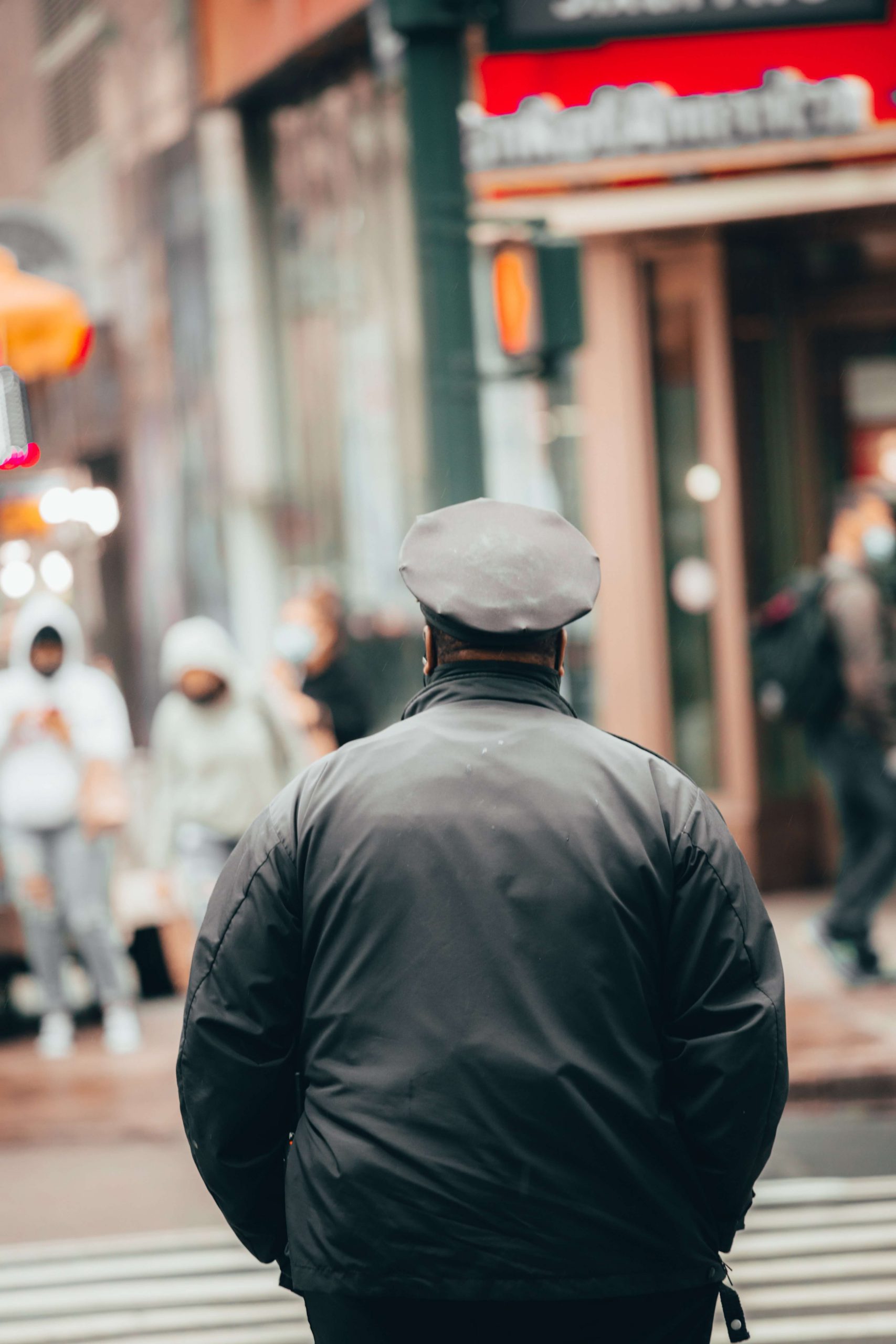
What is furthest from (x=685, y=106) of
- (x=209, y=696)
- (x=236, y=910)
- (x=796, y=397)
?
(x=236, y=910)

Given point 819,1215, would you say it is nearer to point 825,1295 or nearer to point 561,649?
point 825,1295

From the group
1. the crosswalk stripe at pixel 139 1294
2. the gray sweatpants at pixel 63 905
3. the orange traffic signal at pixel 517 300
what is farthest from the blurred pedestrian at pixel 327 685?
the crosswalk stripe at pixel 139 1294

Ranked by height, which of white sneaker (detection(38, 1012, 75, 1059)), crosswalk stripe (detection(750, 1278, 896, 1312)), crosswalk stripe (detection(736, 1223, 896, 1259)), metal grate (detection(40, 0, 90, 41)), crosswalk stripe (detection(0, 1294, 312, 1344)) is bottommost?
white sneaker (detection(38, 1012, 75, 1059))

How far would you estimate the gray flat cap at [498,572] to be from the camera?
2.46 meters

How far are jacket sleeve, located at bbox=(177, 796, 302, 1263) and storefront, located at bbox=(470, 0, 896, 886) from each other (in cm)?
783

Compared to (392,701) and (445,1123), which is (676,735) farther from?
(445,1123)

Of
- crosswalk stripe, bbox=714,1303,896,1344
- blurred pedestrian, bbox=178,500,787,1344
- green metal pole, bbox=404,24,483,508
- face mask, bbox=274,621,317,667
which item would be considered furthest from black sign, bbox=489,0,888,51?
blurred pedestrian, bbox=178,500,787,1344

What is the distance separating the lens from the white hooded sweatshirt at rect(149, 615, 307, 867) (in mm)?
8086

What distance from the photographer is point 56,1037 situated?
8.33 m

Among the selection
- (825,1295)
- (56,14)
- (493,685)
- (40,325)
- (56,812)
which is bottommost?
(825,1295)

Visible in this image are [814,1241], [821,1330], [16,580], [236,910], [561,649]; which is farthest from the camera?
[16,580]

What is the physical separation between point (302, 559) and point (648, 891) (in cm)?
1069

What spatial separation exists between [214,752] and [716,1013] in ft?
19.4

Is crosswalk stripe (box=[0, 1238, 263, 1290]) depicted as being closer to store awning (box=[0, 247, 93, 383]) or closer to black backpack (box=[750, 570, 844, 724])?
black backpack (box=[750, 570, 844, 724])
